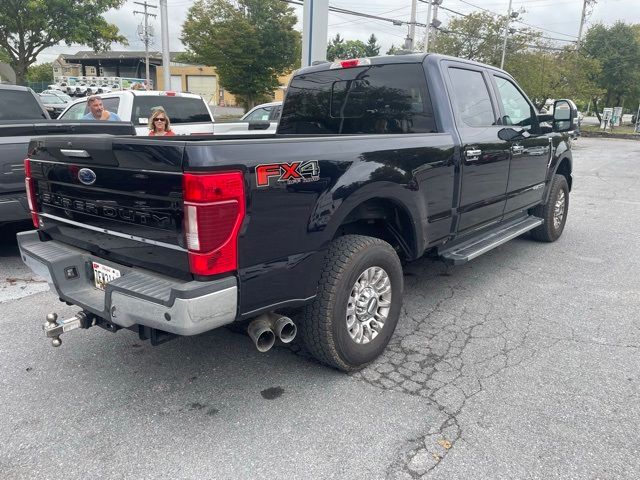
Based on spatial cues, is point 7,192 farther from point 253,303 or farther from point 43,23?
point 43,23

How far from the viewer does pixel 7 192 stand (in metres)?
4.93

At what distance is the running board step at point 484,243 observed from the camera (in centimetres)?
407

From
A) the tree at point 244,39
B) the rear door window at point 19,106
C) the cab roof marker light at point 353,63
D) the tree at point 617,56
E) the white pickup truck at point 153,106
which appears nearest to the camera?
the cab roof marker light at point 353,63

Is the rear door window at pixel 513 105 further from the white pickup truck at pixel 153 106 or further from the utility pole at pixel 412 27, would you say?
the utility pole at pixel 412 27

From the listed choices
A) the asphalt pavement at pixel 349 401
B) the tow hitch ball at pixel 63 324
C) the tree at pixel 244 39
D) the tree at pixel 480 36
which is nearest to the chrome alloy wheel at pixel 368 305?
the asphalt pavement at pixel 349 401

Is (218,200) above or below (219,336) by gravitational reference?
above

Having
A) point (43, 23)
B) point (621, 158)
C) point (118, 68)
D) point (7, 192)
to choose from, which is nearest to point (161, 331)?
point (7, 192)

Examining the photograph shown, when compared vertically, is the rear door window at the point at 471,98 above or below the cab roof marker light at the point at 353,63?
below

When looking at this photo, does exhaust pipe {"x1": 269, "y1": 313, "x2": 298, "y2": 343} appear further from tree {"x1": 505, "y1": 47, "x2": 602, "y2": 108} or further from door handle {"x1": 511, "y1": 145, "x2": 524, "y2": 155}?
tree {"x1": 505, "y1": 47, "x2": 602, "y2": 108}

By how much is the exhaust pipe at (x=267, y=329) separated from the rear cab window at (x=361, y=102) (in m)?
2.02

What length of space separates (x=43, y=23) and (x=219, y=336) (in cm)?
2770

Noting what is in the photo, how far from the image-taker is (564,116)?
218 inches

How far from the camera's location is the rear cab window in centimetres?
398

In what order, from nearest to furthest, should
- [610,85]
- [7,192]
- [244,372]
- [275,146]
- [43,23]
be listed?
[275,146]
[244,372]
[7,192]
[43,23]
[610,85]
